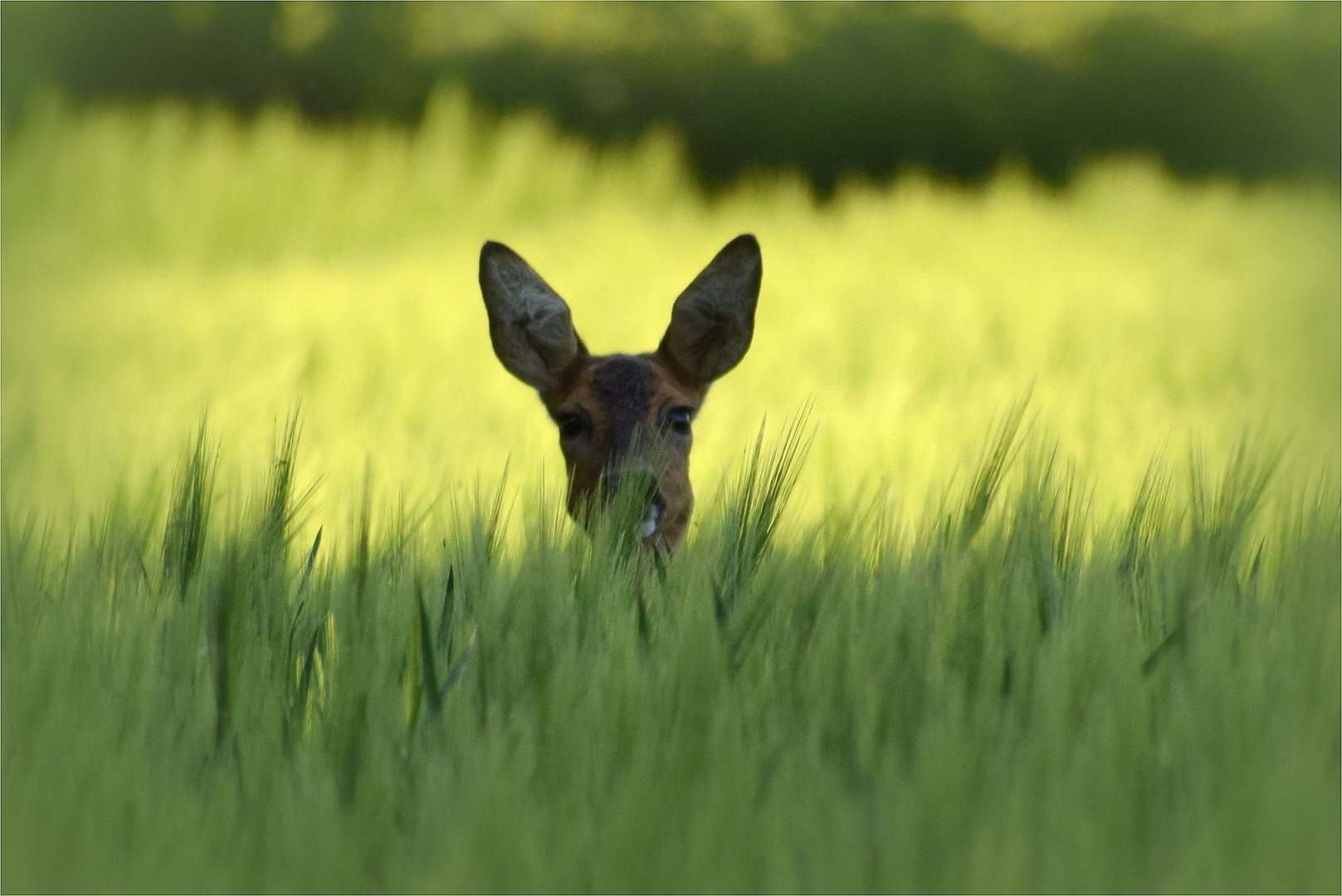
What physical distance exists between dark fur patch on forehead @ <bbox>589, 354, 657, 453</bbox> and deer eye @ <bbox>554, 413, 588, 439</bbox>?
0.09 metres

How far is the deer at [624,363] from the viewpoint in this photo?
403 cm

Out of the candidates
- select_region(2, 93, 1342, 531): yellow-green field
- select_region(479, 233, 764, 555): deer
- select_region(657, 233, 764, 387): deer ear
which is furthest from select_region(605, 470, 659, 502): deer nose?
select_region(657, 233, 764, 387): deer ear

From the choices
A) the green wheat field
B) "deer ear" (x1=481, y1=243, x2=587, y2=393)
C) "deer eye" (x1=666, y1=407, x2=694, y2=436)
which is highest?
"deer ear" (x1=481, y1=243, x2=587, y2=393)

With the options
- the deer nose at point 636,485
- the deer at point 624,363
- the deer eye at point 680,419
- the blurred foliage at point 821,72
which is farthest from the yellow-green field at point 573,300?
the blurred foliage at point 821,72

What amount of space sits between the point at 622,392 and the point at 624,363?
0.14 meters

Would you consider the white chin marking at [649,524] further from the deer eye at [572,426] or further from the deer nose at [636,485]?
the deer eye at [572,426]

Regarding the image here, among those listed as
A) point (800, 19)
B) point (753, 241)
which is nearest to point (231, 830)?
point (753, 241)

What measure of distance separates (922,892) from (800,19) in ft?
54.3

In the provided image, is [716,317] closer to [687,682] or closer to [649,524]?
[649,524]

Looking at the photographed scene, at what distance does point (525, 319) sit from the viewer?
440 centimetres

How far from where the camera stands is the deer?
403 cm

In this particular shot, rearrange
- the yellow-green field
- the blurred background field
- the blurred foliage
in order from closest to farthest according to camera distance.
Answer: the yellow-green field < the blurred background field < the blurred foliage

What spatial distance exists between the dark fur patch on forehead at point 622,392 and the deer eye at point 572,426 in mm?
87

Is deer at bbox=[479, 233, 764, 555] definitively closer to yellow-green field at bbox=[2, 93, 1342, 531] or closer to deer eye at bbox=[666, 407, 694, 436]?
deer eye at bbox=[666, 407, 694, 436]
